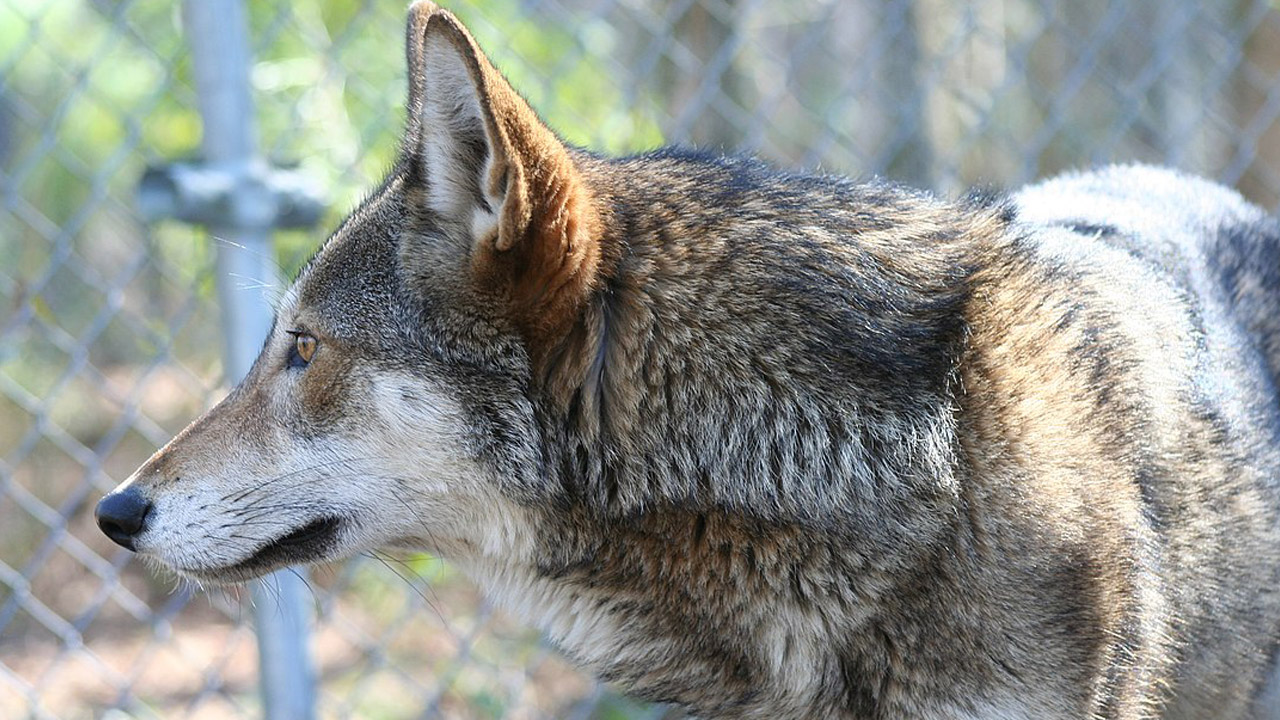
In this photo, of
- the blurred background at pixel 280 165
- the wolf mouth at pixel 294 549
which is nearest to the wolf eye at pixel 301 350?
the wolf mouth at pixel 294 549

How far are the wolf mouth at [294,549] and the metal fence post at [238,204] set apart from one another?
39 cm

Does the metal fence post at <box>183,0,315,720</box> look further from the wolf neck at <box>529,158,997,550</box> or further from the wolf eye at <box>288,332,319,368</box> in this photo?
the wolf neck at <box>529,158,997,550</box>

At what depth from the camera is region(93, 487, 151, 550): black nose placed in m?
2.57

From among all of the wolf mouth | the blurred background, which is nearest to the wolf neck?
the wolf mouth

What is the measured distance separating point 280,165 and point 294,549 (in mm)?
1233

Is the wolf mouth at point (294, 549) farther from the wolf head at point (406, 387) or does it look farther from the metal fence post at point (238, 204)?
the metal fence post at point (238, 204)

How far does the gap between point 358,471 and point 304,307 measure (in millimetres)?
405

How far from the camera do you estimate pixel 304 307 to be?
2717 mm

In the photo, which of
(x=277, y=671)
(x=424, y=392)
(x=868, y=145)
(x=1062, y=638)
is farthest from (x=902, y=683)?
(x=868, y=145)

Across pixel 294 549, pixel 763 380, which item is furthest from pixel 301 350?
pixel 763 380

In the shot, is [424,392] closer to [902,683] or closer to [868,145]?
[902,683]

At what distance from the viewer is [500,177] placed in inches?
91.3

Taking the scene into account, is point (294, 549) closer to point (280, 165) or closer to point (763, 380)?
point (763, 380)

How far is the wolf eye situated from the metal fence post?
0.57 metres
